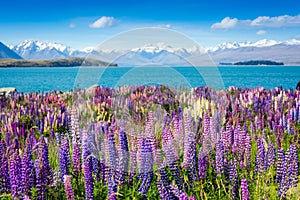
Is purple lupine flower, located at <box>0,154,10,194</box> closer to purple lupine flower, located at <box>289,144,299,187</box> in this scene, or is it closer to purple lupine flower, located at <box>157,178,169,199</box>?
purple lupine flower, located at <box>157,178,169,199</box>

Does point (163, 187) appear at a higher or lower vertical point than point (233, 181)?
higher

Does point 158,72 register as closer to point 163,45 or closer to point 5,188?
point 163,45

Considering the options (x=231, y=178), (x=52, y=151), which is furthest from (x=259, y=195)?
(x=52, y=151)


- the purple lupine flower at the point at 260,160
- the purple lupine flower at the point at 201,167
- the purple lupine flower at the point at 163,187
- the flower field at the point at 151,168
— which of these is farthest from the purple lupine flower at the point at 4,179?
the purple lupine flower at the point at 260,160

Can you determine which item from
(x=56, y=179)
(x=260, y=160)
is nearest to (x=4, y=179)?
(x=56, y=179)

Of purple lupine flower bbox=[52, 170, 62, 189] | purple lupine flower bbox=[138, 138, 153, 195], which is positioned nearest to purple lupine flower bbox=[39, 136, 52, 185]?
purple lupine flower bbox=[52, 170, 62, 189]

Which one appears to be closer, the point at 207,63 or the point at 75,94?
the point at 207,63

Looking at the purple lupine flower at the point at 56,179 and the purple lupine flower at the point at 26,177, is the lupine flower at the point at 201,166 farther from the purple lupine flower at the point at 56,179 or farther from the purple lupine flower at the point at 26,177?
the purple lupine flower at the point at 26,177

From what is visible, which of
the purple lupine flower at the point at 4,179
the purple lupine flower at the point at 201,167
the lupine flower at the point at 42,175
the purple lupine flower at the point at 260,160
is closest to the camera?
the lupine flower at the point at 42,175

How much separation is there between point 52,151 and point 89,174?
98.4 inches

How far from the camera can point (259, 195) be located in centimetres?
399

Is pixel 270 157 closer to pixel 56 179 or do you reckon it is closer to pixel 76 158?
pixel 76 158

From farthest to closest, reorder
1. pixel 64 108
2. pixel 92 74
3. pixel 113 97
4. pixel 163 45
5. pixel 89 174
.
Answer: pixel 113 97 → pixel 64 108 → pixel 92 74 → pixel 163 45 → pixel 89 174

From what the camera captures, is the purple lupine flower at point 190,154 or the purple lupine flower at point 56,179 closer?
the purple lupine flower at point 56,179
